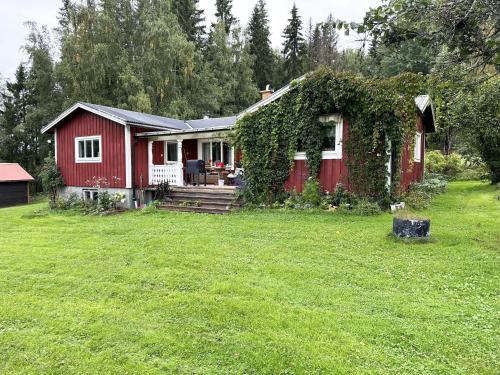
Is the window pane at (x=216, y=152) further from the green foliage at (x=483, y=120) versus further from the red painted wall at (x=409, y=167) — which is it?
the green foliage at (x=483, y=120)

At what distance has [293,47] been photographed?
3650 centimetres

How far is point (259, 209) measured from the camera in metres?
10.1

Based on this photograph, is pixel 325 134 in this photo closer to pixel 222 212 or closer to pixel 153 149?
pixel 222 212

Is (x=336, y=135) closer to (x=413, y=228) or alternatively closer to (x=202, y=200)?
(x=413, y=228)

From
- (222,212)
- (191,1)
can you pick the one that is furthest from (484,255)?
(191,1)

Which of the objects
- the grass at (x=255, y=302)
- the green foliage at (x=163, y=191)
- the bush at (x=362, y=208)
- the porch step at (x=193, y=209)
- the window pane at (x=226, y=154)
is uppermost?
the window pane at (x=226, y=154)

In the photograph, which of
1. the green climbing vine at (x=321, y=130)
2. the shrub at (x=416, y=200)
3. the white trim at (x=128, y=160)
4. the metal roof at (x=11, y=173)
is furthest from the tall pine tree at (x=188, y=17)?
the shrub at (x=416, y=200)

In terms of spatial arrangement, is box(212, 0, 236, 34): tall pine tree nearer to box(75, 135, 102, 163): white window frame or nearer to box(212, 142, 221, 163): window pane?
box(212, 142, 221, 163): window pane

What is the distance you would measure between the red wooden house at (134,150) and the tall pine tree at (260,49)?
2179cm

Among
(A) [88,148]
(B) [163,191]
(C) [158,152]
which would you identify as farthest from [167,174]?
(A) [88,148]

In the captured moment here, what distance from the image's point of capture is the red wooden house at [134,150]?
12.1m

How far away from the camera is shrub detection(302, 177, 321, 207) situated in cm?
966

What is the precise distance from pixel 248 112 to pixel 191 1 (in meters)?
25.8

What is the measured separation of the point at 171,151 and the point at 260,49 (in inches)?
964
